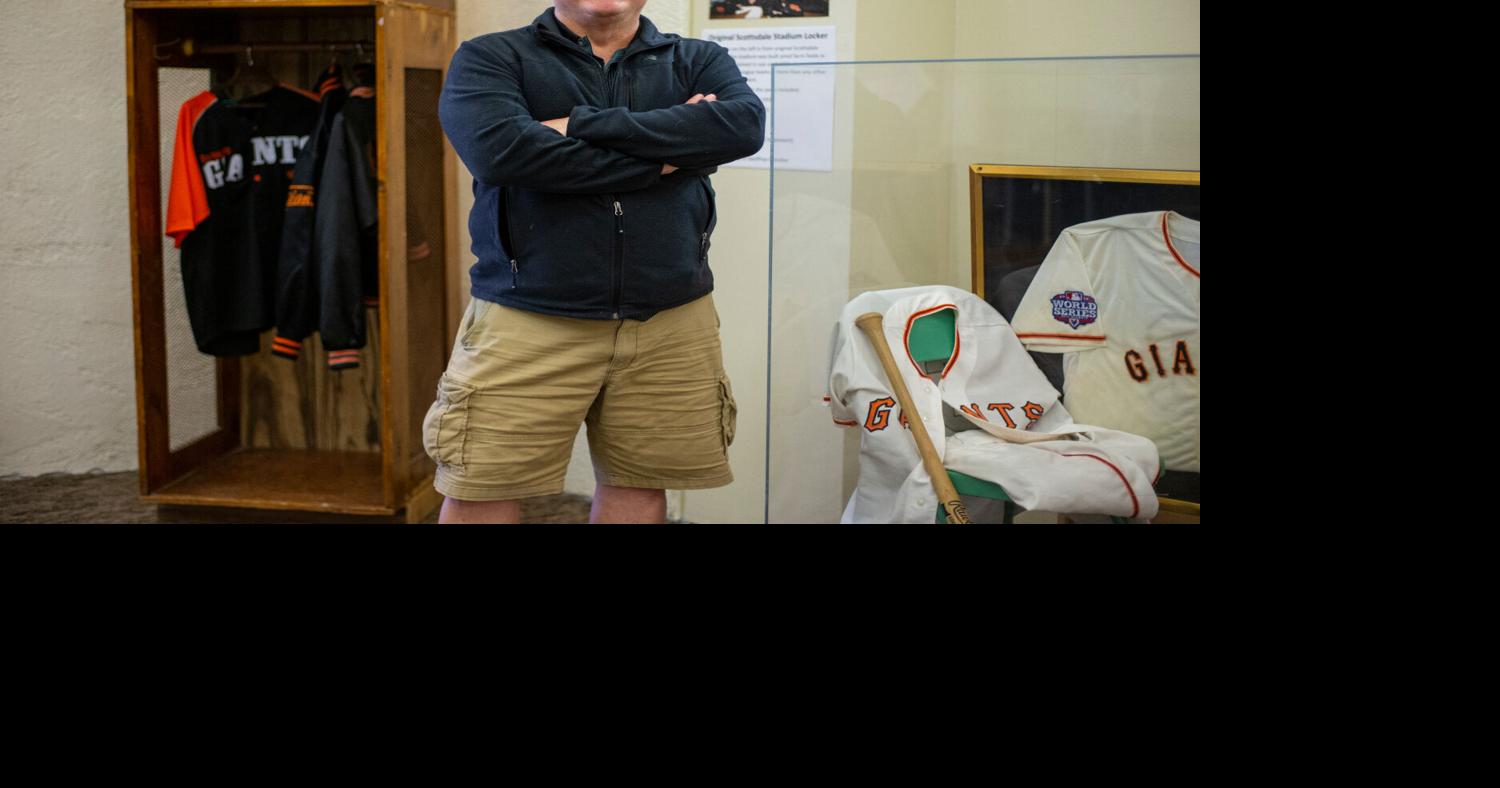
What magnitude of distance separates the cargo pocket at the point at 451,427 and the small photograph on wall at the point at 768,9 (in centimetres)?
102

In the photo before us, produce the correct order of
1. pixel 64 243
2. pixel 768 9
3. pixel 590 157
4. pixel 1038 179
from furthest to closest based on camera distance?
pixel 64 243, pixel 768 9, pixel 1038 179, pixel 590 157

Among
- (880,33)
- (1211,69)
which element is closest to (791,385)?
(1211,69)

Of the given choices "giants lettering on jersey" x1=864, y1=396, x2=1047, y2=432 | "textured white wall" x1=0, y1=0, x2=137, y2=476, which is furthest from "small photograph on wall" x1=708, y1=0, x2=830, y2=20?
"textured white wall" x1=0, y1=0, x2=137, y2=476

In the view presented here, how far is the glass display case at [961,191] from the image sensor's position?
1771 millimetres

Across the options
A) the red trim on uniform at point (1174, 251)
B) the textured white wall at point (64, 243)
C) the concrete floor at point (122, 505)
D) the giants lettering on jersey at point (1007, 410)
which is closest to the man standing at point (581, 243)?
the giants lettering on jersey at point (1007, 410)

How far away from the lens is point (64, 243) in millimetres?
2973

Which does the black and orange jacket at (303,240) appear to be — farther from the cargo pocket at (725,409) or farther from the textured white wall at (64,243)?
the cargo pocket at (725,409)

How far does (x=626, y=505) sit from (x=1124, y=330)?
2.64ft

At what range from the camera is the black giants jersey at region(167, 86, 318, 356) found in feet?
9.29

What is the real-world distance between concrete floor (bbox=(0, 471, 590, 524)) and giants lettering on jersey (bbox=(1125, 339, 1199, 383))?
4.62ft

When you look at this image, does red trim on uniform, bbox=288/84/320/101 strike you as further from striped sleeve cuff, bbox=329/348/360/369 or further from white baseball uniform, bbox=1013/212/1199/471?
white baseball uniform, bbox=1013/212/1199/471

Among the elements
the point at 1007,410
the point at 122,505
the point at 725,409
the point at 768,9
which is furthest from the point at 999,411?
the point at 122,505

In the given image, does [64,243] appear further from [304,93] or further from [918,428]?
[918,428]
